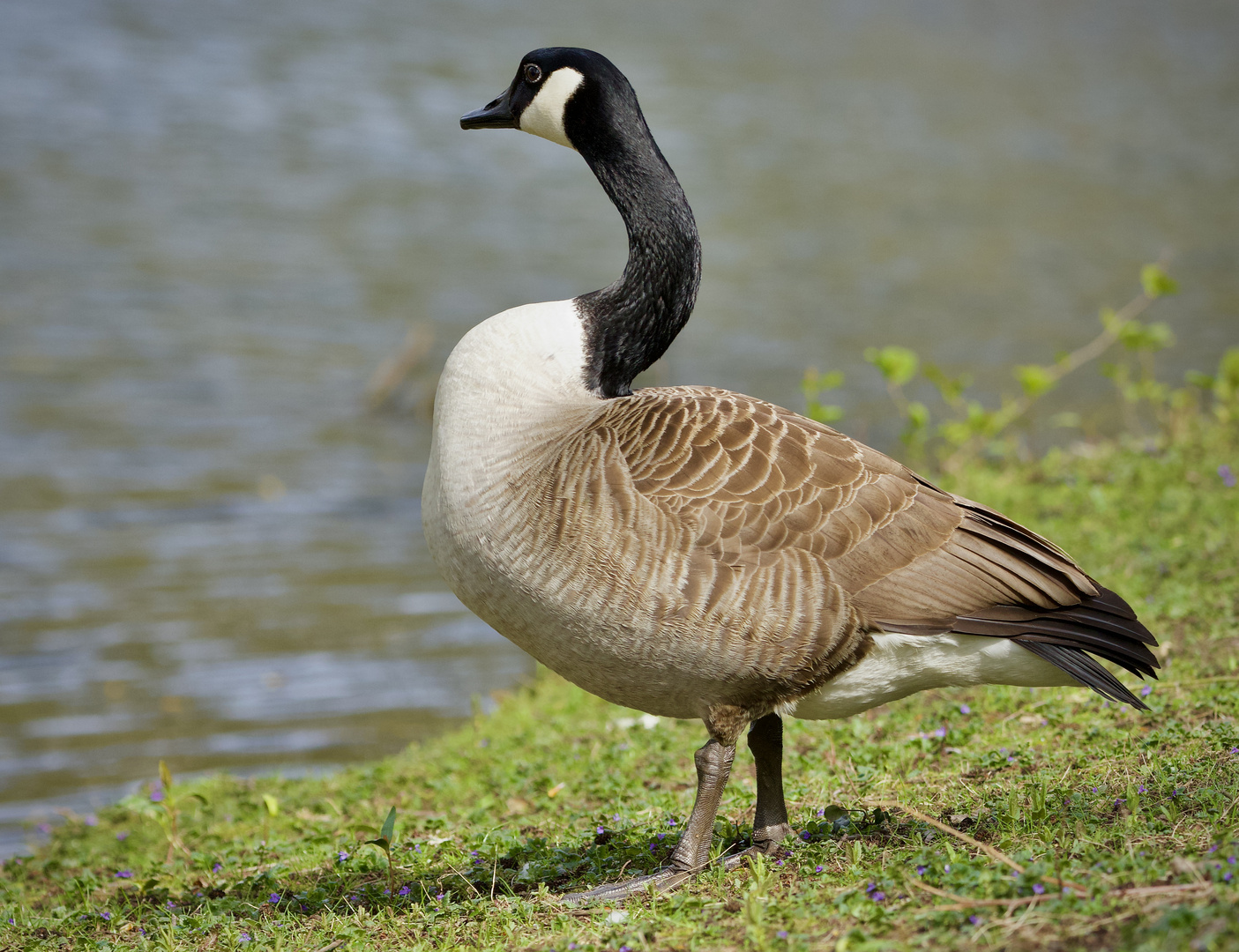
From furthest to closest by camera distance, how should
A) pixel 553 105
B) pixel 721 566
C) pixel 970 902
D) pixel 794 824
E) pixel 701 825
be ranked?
1. pixel 553 105
2. pixel 794 824
3. pixel 701 825
4. pixel 721 566
5. pixel 970 902

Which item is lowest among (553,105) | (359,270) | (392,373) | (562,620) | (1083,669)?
(562,620)

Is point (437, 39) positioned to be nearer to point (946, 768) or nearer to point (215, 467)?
point (215, 467)

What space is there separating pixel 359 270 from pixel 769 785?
40.7ft

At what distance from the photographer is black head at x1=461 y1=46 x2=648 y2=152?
4.13m

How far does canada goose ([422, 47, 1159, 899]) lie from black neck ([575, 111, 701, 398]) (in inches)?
7.5

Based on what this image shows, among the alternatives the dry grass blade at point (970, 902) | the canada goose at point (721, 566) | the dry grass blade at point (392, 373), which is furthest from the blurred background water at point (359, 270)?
the dry grass blade at point (970, 902)

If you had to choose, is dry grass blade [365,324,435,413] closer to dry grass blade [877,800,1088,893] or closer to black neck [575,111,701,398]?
black neck [575,111,701,398]

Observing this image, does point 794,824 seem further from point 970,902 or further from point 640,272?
point 640,272

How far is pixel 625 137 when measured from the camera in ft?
13.5

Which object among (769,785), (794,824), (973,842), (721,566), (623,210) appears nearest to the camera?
(973,842)

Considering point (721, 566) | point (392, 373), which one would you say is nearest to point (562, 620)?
point (721, 566)

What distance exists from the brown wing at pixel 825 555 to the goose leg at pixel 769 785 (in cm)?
45

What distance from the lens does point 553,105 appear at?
4.24 metres

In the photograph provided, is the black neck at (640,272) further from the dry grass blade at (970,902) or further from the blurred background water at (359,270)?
the blurred background water at (359,270)
